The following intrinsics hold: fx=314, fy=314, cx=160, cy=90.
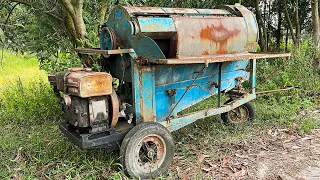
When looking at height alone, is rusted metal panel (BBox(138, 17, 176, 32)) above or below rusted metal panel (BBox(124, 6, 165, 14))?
below

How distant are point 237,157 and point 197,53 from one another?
1.47 m

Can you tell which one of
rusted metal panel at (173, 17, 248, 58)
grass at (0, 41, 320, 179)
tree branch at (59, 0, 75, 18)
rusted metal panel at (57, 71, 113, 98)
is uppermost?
tree branch at (59, 0, 75, 18)

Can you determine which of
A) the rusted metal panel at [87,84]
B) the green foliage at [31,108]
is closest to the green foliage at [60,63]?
the green foliage at [31,108]

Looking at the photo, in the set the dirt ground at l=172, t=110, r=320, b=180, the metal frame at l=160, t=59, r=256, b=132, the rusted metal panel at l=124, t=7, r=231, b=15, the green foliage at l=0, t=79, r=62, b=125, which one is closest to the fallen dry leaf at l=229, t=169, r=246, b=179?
the dirt ground at l=172, t=110, r=320, b=180

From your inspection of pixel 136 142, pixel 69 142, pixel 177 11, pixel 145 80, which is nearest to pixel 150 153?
pixel 136 142

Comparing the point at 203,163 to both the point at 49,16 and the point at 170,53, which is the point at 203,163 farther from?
the point at 49,16

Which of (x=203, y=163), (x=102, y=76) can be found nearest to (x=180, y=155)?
(x=203, y=163)

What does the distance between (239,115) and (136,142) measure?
2728 millimetres

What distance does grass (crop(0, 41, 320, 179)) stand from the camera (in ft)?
11.7

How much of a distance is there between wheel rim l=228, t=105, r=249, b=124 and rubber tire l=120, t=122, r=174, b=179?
6.85 ft

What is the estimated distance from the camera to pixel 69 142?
425 centimetres

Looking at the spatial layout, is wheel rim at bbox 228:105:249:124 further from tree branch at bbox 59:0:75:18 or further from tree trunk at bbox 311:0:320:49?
tree trunk at bbox 311:0:320:49

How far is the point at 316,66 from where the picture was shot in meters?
7.46

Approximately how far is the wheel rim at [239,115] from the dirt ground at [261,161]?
604 mm
